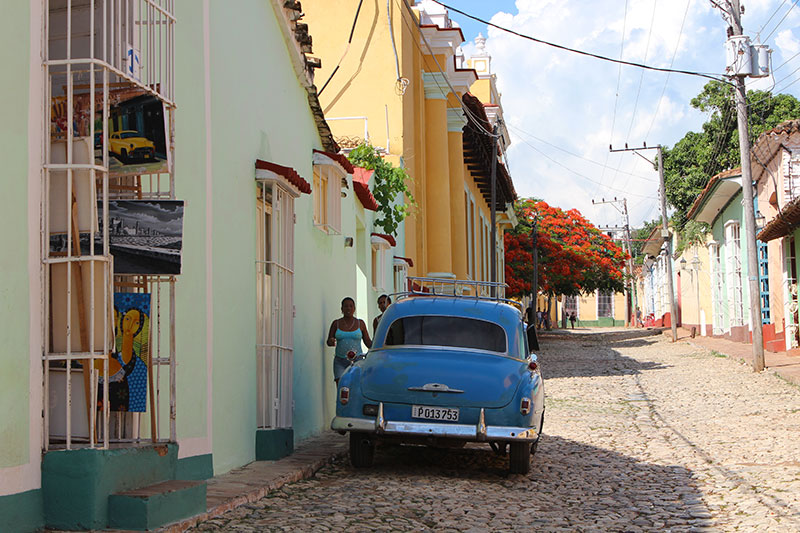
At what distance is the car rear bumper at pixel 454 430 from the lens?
8.45 m

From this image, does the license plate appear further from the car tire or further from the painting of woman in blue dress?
the painting of woman in blue dress

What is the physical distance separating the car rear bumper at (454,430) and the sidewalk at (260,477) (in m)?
0.79

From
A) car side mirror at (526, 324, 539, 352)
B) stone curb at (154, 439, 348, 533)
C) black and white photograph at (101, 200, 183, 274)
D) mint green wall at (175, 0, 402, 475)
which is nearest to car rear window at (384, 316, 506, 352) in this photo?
car side mirror at (526, 324, 539, 352)

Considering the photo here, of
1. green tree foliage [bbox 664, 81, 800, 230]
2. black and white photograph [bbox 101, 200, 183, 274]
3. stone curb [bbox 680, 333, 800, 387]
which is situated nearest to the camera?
black and white photograph [bbox 101, 200, 183, 274]

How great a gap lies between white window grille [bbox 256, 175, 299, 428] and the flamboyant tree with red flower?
119ft

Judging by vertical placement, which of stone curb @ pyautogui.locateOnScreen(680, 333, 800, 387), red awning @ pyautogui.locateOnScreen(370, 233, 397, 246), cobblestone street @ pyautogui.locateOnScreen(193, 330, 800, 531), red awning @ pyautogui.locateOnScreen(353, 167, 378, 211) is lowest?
cobblestone street @ pyautogui.locateOnScreen(193, 330, 800, 531)

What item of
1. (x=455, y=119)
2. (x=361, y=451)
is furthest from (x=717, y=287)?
(x=361, y=451)

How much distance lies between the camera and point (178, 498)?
589 cm

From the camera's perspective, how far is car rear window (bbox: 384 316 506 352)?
9734mm

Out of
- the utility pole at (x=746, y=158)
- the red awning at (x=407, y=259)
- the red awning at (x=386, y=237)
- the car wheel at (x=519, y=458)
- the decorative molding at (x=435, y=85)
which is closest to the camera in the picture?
the car wheel at (x=519, y=458)

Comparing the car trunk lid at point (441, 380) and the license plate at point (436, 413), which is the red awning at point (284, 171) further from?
the license plate at point (436, 413)

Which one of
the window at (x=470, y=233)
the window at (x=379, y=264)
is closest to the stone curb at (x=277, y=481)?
the window at (x=379, y=264)

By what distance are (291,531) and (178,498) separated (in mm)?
747

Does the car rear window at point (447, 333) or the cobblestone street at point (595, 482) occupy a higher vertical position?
the car rear window at point (447, 333)
